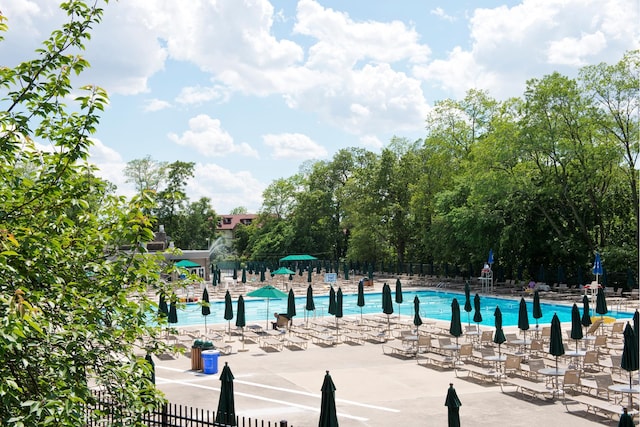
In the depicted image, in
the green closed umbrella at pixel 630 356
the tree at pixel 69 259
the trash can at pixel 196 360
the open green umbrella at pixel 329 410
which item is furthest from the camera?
the trash can at pixel 196 360

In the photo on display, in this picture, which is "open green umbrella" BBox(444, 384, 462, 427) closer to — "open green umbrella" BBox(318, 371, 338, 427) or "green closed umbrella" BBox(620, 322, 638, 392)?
"open green umbrella" BBox(318, 371, 338, 427)

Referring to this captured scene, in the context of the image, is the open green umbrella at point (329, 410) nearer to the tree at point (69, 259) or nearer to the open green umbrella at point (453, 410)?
the open green umbrella at point (453, 410)

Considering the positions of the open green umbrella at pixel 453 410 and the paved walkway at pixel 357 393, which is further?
the paved walkway at pixel 357 393

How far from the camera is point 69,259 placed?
6.64 metres

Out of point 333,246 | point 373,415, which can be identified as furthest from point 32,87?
point 333,246

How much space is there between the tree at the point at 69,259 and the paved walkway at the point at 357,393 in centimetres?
834

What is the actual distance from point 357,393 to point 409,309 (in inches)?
871

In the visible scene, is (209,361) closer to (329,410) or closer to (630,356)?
(329,410)

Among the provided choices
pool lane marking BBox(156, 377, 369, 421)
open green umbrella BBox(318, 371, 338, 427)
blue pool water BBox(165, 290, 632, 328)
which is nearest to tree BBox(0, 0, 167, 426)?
open green umbrella BBox(318, 371, 338, 427)

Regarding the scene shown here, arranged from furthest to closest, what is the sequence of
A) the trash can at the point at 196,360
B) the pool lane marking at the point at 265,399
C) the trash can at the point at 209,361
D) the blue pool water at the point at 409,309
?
1. the blue pool water at the point at 409,309
2. the trash can at the point at 196,360
3. the trash can at the point at 209,361
4. the pool lane marking at the point at 265,399

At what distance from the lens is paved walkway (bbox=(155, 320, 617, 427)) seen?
14406 millimetres

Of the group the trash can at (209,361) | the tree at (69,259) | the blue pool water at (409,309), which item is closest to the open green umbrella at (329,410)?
the tree at (69,259)

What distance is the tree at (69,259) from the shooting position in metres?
5.84

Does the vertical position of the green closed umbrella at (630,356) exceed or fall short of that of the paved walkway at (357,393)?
it exceeds it
